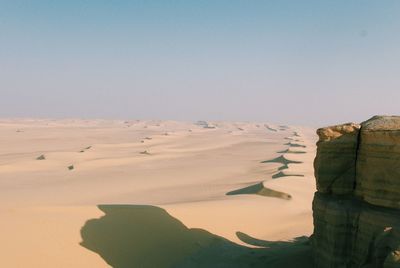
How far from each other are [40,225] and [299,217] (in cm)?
1327

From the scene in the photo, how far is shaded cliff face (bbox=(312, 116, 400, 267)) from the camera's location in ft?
31.4

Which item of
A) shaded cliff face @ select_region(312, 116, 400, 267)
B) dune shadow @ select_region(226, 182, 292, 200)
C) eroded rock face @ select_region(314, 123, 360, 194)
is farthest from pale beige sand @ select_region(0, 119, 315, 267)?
eroded rock face @ select_region(314, 123, 360, 194)

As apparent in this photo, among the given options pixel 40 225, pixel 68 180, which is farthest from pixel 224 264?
pixel 68 180

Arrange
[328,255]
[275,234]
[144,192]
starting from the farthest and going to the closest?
[144,192] → [275,234] → [328,255]

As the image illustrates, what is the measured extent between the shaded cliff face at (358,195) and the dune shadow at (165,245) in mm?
1770

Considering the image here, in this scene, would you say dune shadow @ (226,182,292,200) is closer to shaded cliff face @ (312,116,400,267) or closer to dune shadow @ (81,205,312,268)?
dune shadow @ (81,205,312,268)

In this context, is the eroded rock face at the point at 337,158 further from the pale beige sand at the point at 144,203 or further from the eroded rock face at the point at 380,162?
the pale beige sand at the point at 144,203

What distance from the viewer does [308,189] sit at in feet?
94.2

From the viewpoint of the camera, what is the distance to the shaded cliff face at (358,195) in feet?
31.4

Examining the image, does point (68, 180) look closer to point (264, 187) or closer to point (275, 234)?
point (264, 187)

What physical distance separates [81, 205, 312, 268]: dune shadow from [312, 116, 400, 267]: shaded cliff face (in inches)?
69.7

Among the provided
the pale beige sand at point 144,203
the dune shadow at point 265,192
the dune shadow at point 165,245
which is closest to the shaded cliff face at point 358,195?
the dune shadow at point 165,245

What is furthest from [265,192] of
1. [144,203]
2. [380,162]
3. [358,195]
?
[380,162]

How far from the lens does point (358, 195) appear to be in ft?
35.7
